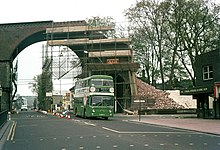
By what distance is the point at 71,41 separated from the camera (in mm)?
60844


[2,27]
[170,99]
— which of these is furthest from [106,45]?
[2,27]

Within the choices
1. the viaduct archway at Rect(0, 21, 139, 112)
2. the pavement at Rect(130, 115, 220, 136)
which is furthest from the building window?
the viaduct archway at Rect(0, 21, 139, 112)

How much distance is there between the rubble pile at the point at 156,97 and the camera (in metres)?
60.0

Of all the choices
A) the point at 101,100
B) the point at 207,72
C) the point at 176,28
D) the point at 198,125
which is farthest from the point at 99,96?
the point at 176,28

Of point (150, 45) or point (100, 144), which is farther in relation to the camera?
point (150, 45)

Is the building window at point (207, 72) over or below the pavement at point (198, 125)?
over

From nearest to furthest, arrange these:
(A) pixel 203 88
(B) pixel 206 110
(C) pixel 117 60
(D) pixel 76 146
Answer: (D) pixel 76 146 → (A) pixel 203 88 → (B) pixel 206 110 → (C) pixel 117 60

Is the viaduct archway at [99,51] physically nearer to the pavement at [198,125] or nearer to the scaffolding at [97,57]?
the scaffolding at [97,57]

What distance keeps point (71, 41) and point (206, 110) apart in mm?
28473

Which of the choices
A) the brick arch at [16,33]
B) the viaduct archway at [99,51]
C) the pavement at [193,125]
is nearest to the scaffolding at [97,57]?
the viaduct archway at [99,51]

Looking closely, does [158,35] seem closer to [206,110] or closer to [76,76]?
[76,76]

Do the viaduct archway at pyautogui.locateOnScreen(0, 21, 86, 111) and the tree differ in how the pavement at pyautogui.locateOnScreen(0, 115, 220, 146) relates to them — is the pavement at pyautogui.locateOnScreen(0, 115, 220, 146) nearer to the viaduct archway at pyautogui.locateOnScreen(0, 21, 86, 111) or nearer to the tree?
the tree

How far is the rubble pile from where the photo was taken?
60031 mm

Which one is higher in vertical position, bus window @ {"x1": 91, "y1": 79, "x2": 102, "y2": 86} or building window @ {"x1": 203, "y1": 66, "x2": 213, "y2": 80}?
building window @ {"x1": 203, "y1": 66, "x2": 213, "y2": 80}
